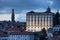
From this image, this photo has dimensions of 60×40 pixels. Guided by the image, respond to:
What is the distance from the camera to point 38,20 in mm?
77000

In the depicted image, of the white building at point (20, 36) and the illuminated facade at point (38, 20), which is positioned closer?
the white building at point (20, 36)

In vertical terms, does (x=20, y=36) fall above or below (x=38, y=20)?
below

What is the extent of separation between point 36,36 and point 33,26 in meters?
15.6

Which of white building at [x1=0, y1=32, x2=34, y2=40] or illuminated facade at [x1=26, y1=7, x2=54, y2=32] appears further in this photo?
illuminated facade at [x1=26, y1=7, x2=54, y2=32]

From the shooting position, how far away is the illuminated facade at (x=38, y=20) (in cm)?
7459

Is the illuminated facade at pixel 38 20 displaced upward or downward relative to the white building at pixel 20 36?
upward

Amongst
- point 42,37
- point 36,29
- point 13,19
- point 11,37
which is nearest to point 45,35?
point 42,37

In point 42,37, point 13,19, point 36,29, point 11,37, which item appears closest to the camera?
point 42,37

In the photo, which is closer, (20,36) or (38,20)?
(20,36)

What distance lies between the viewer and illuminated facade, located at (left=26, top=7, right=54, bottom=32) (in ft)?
245

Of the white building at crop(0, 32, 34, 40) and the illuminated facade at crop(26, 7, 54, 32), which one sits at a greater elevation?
the illuminated facade at crop(26, 7, 54, 32)

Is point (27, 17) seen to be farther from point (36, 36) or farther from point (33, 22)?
point (36, 36)

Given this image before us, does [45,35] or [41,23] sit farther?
[41,23]

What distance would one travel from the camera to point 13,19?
98.8 m
